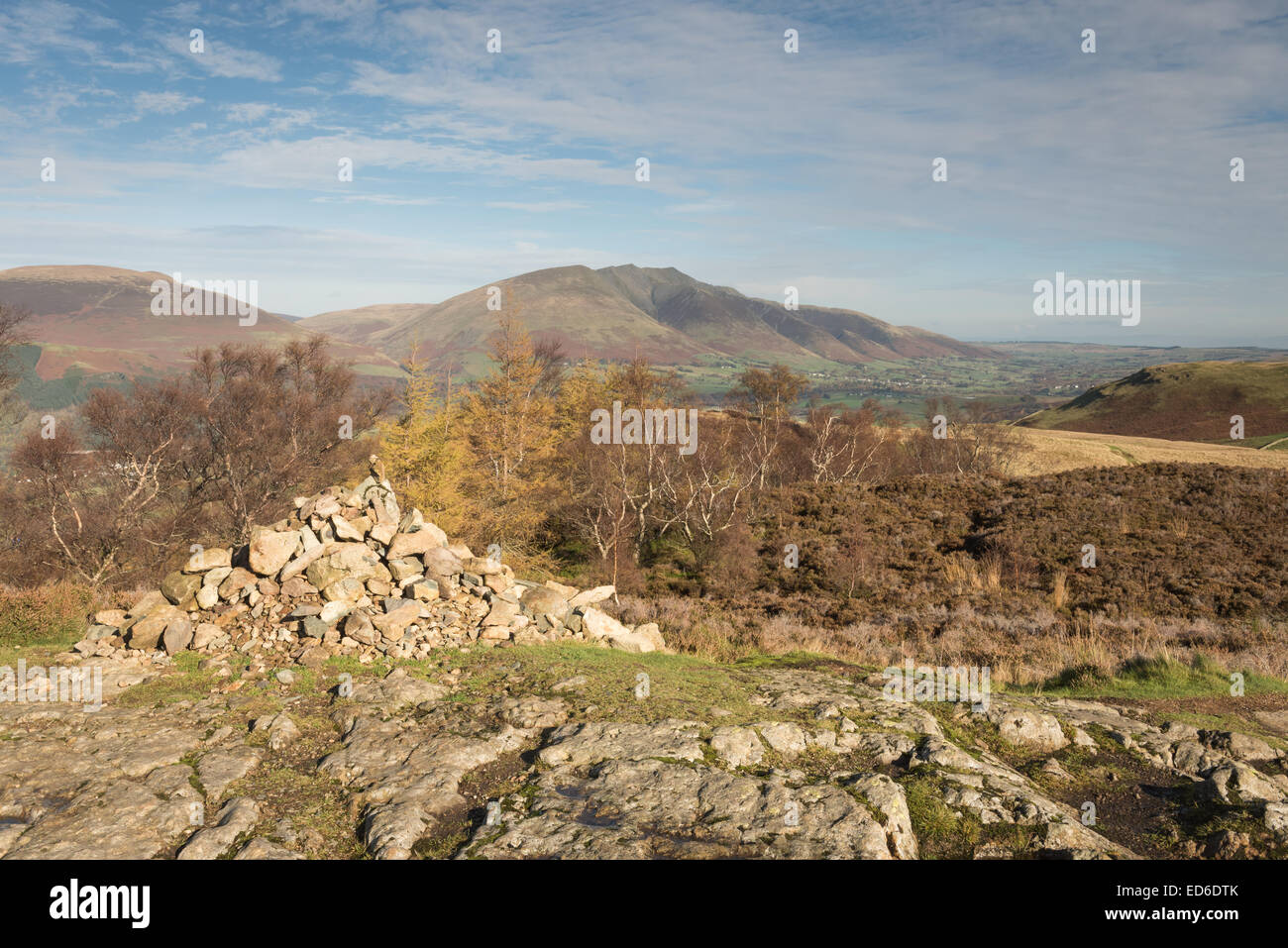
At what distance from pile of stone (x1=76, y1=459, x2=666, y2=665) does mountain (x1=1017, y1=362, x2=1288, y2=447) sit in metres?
111

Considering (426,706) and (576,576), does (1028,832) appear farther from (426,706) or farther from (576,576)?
(576,576)

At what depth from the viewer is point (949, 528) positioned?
30.6m

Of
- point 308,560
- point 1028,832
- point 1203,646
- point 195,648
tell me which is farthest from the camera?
point 1203,646

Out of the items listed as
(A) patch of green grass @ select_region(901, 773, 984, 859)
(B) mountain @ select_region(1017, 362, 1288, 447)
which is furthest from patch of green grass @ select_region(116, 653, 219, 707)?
(B) mountain @ select_region(1017, 362, 1288, 447)

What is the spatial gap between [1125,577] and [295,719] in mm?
25454

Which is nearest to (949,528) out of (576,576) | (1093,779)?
(576,576)

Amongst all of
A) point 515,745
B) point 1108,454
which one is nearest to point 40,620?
point 515,745

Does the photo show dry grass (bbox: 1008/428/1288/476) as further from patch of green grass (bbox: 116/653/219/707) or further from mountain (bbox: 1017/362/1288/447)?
patch of green grass (bbox: 116/653/219/707)

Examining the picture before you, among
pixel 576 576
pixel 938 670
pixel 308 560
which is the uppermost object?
pixel 308 560

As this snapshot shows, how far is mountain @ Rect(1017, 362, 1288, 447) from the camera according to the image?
316ft

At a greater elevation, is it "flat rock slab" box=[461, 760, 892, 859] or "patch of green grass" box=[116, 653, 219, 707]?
"patch of green grass" box=[116, 653, 219, 707]

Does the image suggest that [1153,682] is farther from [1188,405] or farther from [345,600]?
[1188,405]

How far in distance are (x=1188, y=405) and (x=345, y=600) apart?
135 metres

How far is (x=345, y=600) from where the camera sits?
12023 mm
